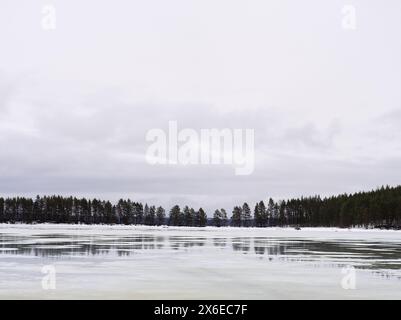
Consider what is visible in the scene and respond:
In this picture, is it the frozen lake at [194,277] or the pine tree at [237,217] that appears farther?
the pine tree at [237,217]

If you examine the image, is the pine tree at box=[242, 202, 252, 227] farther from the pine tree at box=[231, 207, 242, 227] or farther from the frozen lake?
the frozen lake

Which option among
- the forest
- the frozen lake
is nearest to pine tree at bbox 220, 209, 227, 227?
the forest

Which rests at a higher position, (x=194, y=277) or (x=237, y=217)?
(x=194, y=277)

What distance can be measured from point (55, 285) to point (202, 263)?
8063mm

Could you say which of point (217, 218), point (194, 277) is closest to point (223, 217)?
point (217, 218)

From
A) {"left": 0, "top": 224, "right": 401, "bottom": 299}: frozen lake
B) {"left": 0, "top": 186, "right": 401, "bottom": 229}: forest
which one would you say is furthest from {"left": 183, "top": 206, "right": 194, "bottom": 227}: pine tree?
{"left": 0, "top": 224, "right": 401, "bottom": 299}: frozen lake

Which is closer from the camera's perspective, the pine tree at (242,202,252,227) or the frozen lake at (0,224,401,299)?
the frozen lake at (0,224,401,299)

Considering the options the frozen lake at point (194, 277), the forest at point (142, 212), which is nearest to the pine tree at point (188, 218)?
the forest at point (142, 212)

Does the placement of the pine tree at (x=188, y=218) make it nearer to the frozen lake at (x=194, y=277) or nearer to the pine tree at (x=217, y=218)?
the pine tree at (x=217, y=218)

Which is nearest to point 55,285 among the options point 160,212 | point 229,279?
point 229,279

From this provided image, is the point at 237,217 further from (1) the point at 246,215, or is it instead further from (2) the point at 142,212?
(2) the point at 142,212

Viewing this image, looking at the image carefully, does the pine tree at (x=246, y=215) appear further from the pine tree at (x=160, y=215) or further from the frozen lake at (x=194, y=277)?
the frozen lake at (x=194, y=277)
